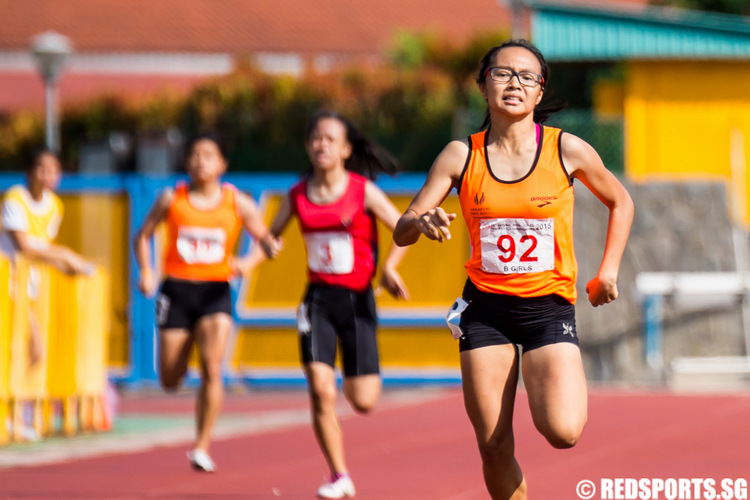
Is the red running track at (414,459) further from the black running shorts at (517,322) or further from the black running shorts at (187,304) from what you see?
the black running shorts at (517,322)

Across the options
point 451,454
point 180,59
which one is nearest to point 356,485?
point 451,454

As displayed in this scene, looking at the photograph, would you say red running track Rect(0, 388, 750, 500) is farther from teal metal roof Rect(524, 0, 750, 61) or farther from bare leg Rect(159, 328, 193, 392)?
teal metal roof Rect(524, 0, 750, 61)

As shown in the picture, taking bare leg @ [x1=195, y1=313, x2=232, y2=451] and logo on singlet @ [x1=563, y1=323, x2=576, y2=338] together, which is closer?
logo on singlet @ [x1=563, y1=323, x2=576, y2=338]

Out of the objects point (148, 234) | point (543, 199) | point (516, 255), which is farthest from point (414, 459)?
point (543, 199)

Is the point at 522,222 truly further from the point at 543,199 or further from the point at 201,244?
the point at 201,244

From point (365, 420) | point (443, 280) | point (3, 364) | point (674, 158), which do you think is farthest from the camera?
point (674, 158)

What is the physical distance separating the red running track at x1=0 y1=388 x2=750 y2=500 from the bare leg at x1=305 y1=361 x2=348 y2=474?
0.27 m

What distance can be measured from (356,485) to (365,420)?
4322 millimetres

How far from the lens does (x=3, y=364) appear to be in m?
11.1

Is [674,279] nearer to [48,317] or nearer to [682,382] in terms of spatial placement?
[682,382]

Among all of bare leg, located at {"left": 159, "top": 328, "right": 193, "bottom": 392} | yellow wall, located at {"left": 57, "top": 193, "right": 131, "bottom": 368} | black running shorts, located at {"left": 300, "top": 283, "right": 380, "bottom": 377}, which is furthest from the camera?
yellow wall, located at {"left": 57, "top": 193, "right": 131, "bottom": 368}

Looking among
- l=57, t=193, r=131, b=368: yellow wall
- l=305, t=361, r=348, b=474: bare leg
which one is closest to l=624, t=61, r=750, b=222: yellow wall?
l=57, t=193, r=131, b=368: yellow wall

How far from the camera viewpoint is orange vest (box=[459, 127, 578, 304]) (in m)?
6.00

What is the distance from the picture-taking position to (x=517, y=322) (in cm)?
604
